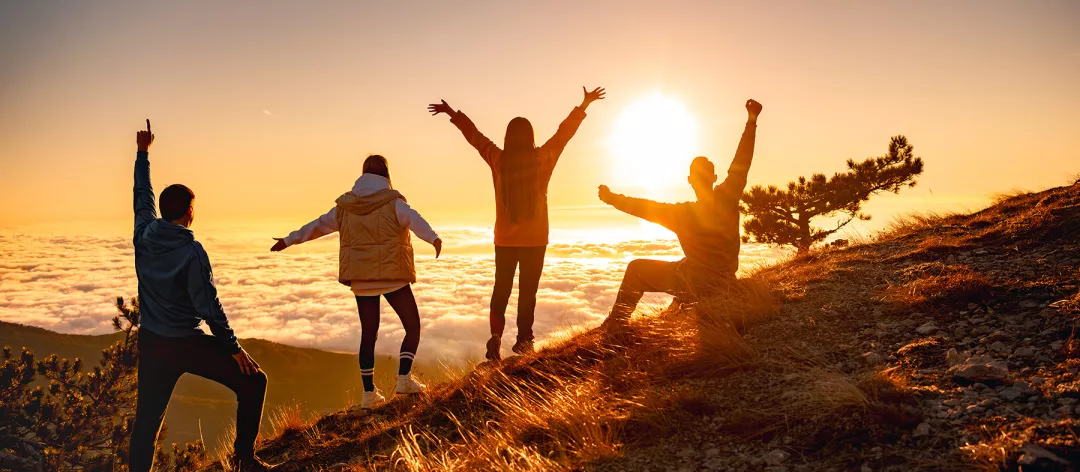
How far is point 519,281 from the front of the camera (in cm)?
644

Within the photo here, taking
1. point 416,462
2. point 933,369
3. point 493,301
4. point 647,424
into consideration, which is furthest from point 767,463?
point 493,301

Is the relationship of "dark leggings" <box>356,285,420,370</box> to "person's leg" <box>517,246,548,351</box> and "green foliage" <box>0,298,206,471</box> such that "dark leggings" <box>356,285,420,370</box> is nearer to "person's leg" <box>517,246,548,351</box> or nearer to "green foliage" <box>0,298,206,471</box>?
"person's leg" <box>517,246,548,351</box>

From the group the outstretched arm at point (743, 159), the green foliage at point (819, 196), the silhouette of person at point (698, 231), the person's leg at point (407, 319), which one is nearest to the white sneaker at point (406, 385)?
the person's leg at point (407, 319)

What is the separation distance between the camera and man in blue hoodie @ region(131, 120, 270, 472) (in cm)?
422

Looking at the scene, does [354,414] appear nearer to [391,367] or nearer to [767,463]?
[391,367]

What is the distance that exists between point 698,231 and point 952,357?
2547mm

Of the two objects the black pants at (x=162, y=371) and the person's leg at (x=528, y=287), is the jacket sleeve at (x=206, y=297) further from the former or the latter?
the person's leg at (x=528, y=287)

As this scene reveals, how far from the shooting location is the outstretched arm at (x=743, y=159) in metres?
5.74

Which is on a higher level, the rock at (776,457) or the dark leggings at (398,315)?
the dark leggings at (398,315)

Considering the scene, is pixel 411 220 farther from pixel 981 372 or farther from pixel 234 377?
pixel 981 372

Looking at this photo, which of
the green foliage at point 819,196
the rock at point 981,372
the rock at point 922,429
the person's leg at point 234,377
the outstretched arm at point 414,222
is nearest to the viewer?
the rock at point 922,429

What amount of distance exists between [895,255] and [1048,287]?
2.46 meters

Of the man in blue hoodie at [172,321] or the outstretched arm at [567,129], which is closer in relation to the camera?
the man in blue hoodie at [172,321]

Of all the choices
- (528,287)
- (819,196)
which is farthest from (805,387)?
(819,196)
